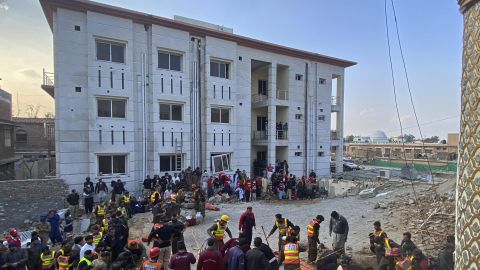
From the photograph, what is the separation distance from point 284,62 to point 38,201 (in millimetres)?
19141

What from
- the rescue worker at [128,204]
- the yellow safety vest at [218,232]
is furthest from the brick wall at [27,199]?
the yellow safety vest at [218,232]

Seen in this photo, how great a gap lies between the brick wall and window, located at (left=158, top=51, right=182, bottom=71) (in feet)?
30.1

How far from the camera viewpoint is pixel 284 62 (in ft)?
76.0

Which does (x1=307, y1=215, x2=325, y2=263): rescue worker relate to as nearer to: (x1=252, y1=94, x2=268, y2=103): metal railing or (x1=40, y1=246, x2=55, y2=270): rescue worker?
(x1=40, y1=246, x2=55, y2=270): rescue worker

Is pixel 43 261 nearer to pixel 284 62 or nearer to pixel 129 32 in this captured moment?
pixel 129 32

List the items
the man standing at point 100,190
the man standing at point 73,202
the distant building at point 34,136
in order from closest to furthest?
the man standing at point 73,202 → the man standing at point 100,190 → the distant building at point 34,136

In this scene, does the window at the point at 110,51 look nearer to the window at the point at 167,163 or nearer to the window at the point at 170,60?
the window at the point at 170,60

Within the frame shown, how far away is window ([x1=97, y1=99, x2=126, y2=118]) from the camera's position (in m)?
16.3

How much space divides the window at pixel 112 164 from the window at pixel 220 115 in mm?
6627

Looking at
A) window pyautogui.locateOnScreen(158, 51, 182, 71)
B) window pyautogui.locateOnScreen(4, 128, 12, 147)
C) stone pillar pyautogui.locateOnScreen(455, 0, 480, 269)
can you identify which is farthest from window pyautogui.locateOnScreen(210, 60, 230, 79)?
stone pillar pyautogui.locateOnScreen(455, 0, 480, 269)

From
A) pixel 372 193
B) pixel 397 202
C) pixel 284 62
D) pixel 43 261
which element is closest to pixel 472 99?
pixel 43 261

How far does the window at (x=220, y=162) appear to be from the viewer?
19.9 metres

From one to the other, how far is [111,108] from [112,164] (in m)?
3.37

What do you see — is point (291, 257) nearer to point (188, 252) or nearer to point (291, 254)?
point (291, 254)
